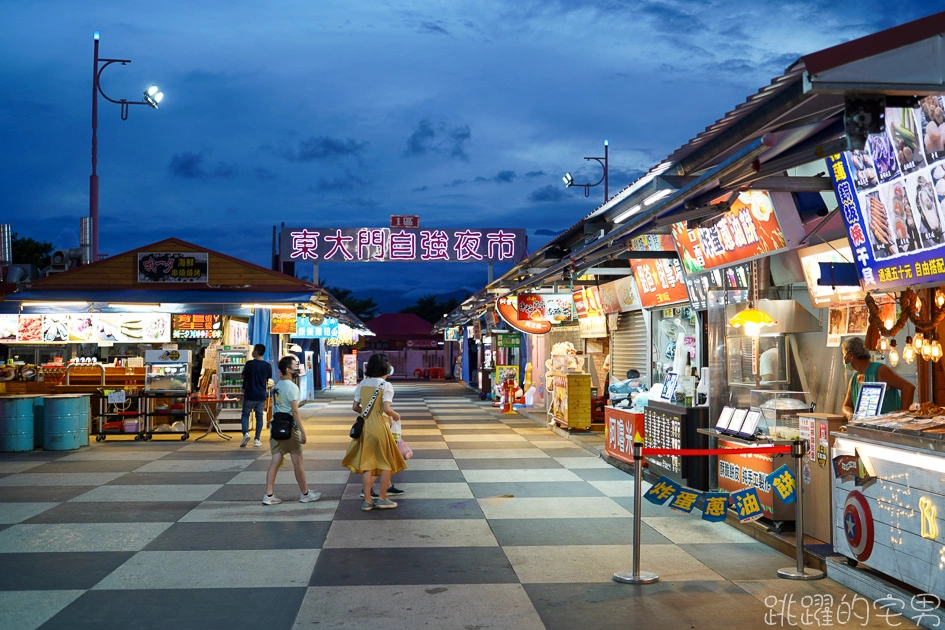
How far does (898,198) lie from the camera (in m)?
7.09

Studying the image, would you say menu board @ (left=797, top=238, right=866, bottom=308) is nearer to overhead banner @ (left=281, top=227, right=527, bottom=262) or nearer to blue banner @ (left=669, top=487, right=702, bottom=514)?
blue banner @ (left=669, top=487, right=702, bottom=514)

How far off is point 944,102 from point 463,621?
16.0 feet

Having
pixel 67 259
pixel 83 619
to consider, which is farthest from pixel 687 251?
pixel 67 259

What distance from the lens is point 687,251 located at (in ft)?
40.1

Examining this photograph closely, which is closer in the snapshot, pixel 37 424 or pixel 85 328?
pixel 37 424

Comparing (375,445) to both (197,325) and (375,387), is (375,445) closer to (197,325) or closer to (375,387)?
(375,387)

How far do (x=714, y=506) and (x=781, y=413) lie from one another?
222cm

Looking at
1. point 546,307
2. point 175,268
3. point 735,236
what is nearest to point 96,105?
point 175,268

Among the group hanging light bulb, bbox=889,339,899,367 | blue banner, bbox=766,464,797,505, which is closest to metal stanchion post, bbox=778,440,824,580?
blue banner, bbox=766,464,797,505

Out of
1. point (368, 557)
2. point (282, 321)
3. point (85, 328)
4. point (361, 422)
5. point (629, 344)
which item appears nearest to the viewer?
point (368, 557)

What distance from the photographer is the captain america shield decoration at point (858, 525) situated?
669 centimetres

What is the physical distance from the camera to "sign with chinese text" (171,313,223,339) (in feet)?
71.9

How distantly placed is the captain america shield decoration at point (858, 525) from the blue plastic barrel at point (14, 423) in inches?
545

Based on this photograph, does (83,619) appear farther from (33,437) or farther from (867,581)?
(33,437)
